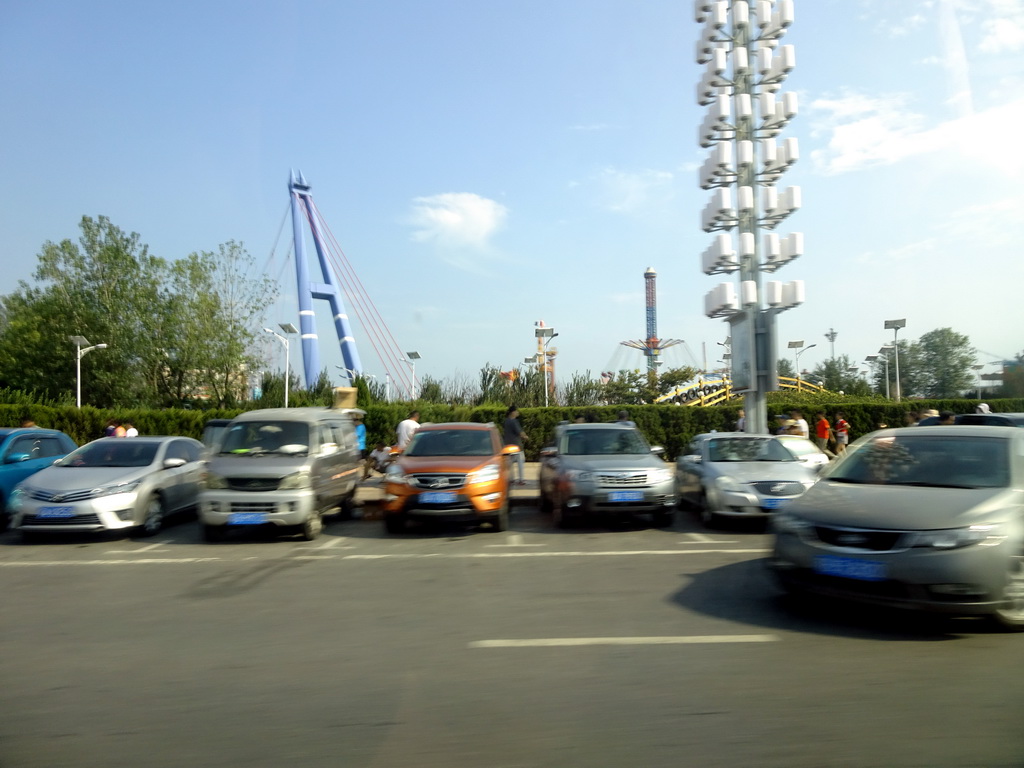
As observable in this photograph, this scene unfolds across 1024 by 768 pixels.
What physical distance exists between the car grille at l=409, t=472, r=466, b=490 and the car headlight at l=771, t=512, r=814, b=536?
5.88m

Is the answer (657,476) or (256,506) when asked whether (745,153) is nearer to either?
(657,476)

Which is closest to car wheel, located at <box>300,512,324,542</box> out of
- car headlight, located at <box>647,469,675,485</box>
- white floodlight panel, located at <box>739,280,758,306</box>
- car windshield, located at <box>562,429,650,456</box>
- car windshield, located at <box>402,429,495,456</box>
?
car windshield, located at <box>402,429,495,456</box>

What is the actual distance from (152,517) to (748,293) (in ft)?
45.1

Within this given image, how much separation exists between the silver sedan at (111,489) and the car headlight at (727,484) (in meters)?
8.29

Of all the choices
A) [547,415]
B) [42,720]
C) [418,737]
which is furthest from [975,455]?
[547,415]

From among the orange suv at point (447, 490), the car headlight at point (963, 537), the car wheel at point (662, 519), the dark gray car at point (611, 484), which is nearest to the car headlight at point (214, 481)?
the orange suv at point (447, 490)

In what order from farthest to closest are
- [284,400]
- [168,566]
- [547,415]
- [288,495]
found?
[284,400], [547,415], [288,495], [168,566]

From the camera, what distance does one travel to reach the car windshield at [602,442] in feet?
45.0

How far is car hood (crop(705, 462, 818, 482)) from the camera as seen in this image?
12.2 metres

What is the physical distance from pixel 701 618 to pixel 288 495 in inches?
264

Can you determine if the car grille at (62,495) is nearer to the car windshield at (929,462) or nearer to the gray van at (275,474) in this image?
the gray van at (275,474)

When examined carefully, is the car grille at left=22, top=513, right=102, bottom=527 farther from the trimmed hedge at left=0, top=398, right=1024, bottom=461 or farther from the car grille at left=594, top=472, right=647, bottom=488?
the trimmed hedge at left=0, top=398, right=1024, bottom=461

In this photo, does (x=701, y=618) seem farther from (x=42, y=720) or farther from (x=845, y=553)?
(x=42, y=720)

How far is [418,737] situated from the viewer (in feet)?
13.8
